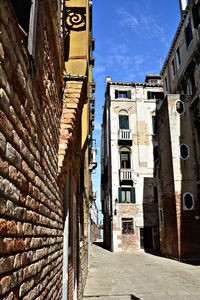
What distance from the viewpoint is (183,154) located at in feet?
59.1

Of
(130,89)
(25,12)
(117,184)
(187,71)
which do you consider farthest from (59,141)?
(130,89)

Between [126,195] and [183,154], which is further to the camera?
[126,195]

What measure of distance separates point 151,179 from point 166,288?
16.5m

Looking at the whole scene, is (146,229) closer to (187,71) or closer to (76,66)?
(187,71)

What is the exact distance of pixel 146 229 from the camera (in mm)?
23953

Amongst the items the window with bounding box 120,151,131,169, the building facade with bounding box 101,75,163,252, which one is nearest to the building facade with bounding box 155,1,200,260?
the building facade with bounding box 101,75,163,252

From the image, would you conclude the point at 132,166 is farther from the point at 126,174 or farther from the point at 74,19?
the point at 74,19

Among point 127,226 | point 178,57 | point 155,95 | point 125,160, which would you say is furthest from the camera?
point 155,95

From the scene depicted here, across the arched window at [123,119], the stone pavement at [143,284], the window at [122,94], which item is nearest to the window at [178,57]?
the window at [122,94]

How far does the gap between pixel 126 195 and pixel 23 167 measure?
23.6 m

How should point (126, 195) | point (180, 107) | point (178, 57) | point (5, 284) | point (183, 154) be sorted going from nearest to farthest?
point (5, 284) → point (183, 154) → point (180, 107) → point (178, 57) → point (126, 195)

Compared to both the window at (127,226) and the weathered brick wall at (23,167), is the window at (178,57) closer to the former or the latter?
the window at (127,226)

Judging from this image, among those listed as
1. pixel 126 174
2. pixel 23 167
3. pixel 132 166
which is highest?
pixel 132 166

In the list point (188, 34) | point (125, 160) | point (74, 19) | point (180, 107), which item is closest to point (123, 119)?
point (125, 160)
